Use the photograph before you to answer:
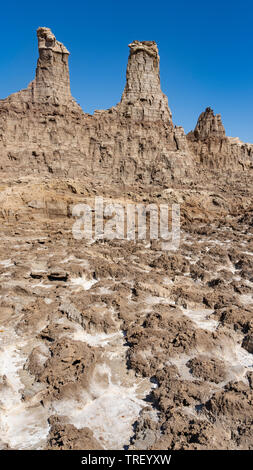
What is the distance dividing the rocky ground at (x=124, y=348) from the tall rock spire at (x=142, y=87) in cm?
2116

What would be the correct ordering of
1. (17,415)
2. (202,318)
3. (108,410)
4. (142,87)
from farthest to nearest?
1. (142,87)
2. (202,318)
3. (108,410)
4. (17,415)

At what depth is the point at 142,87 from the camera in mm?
28594

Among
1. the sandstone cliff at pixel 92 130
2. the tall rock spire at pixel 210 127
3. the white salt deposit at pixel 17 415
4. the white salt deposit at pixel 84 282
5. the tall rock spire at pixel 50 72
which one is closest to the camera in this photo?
the white salt deposit at pixel 17 415

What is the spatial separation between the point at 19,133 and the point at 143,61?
14.1 meters

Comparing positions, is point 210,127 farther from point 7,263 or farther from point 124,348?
point 124,348

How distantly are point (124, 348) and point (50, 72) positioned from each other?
27251 mm

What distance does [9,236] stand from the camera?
1295 cm

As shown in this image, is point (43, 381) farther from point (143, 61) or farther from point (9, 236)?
point (143, 61)

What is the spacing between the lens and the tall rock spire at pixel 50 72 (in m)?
25.7

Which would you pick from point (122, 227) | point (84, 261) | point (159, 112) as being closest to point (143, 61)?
point (159, 112)

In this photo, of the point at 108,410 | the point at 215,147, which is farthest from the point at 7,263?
the point at 215,147

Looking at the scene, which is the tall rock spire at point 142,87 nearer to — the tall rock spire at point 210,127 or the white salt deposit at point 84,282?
the tall rock spire at point 210,127

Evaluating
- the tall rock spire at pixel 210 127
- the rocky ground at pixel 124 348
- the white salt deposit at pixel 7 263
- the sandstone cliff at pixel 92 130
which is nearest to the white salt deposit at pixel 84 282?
the rocky ground at pixel 124 348

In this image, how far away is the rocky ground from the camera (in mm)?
3498
